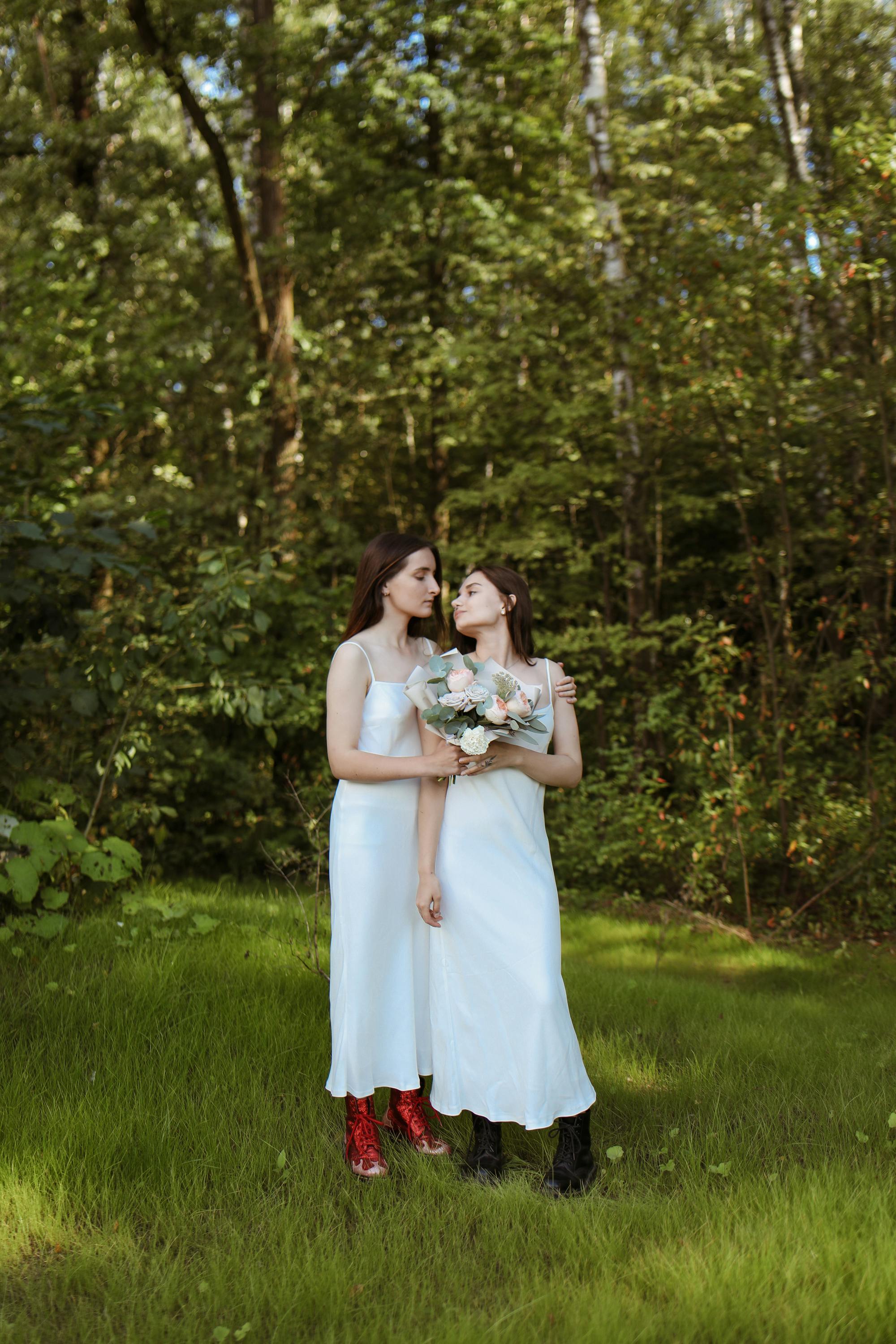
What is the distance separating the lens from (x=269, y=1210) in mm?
2816

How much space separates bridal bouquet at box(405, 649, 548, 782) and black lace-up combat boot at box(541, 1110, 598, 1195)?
1168 millimetres

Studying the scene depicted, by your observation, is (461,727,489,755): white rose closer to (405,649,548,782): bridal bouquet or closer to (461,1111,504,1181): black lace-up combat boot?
(405,649,548,782): bridal bouquet

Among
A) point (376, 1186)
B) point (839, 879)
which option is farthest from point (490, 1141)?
point (839, 879)

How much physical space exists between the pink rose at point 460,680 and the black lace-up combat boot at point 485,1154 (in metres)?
1.31

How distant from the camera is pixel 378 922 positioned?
319 centimetres

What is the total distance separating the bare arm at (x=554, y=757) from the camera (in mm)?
3021

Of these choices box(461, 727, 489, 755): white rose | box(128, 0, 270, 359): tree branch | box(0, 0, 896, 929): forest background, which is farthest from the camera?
box(128, 0, 270, 359): tree branch

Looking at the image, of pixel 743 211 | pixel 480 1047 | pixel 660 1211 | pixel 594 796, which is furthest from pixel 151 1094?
pixel 743 211

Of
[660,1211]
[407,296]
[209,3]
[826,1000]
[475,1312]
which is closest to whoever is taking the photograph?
[475,1312]

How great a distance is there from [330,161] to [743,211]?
15.2ft

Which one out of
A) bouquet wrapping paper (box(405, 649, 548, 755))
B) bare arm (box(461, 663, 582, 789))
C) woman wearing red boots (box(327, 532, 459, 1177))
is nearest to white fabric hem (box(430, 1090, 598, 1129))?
woman wearing red boots (box(327, 532, 459, 1177))

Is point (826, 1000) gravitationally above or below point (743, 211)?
below

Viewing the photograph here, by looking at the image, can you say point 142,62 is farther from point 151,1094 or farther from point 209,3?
point 151,1094

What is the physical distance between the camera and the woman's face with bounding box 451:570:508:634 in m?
3.22
